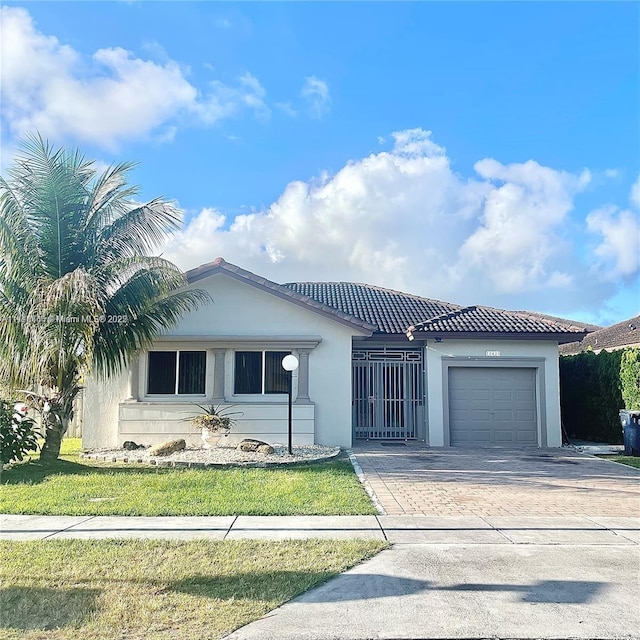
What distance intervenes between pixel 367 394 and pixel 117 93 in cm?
1017

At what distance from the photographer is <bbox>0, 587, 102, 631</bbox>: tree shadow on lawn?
13.3 feet

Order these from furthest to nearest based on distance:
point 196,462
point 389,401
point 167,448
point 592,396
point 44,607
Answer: point 592,396
point 389,401
point 167,448
point 196,462
point 44,607

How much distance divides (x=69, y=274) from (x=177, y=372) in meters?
4.85

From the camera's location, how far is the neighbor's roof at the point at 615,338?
25.6 meters

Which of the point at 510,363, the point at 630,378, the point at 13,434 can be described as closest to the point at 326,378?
the point at 510,363

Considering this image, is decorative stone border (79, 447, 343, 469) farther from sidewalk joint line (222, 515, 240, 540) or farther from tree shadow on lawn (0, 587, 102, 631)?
tree shadow on lawn (0, 587, 102, 631)

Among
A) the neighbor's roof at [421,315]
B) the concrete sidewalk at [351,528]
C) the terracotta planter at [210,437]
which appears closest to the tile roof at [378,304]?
the neighbor's roof at [421,315]

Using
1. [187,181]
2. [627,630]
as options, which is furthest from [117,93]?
[627,630]

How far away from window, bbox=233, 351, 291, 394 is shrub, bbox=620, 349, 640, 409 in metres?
9.81

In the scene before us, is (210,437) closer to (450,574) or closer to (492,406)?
(492,406)

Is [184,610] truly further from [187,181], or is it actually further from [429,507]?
[187,181]

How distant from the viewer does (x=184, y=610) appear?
4.25m

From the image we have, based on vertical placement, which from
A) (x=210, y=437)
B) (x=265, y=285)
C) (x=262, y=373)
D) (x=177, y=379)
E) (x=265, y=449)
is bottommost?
(x=265, y=449)

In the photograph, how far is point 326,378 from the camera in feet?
49.3
